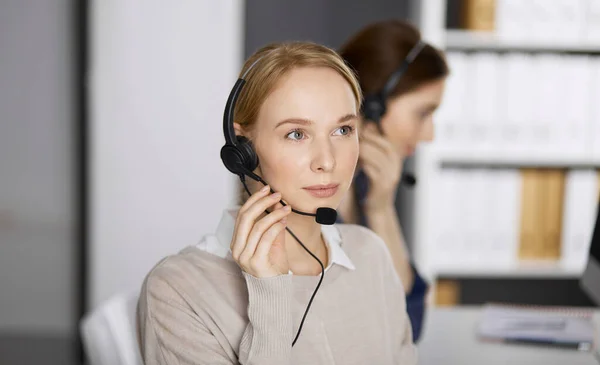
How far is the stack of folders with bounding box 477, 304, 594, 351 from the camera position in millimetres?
1599

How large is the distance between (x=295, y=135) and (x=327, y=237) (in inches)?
11.3

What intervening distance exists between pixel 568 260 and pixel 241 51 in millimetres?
1350

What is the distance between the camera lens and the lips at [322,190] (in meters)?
1.03

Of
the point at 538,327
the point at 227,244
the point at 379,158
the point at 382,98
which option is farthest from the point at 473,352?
the point at 227,244

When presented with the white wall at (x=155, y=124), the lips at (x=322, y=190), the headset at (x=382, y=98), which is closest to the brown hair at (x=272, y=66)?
the lips at (x=322, y=190)

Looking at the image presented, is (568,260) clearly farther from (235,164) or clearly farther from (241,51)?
(235,164)

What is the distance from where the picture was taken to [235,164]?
3.34 ft

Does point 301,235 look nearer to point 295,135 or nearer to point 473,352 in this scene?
point 295,135

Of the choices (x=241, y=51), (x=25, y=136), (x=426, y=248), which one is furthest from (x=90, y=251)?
(x=426, y=248)

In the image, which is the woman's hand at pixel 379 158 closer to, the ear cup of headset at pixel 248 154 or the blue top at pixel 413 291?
the blue top at pixel 413 291

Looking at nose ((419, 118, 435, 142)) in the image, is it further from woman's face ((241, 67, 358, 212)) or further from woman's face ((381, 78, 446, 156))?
woman's face ((241, 67, 358, 212))

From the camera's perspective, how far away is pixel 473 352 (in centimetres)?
157

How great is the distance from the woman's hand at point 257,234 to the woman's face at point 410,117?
80 cm

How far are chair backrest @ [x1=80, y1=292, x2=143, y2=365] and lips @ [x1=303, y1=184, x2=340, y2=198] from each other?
380 millimetres
